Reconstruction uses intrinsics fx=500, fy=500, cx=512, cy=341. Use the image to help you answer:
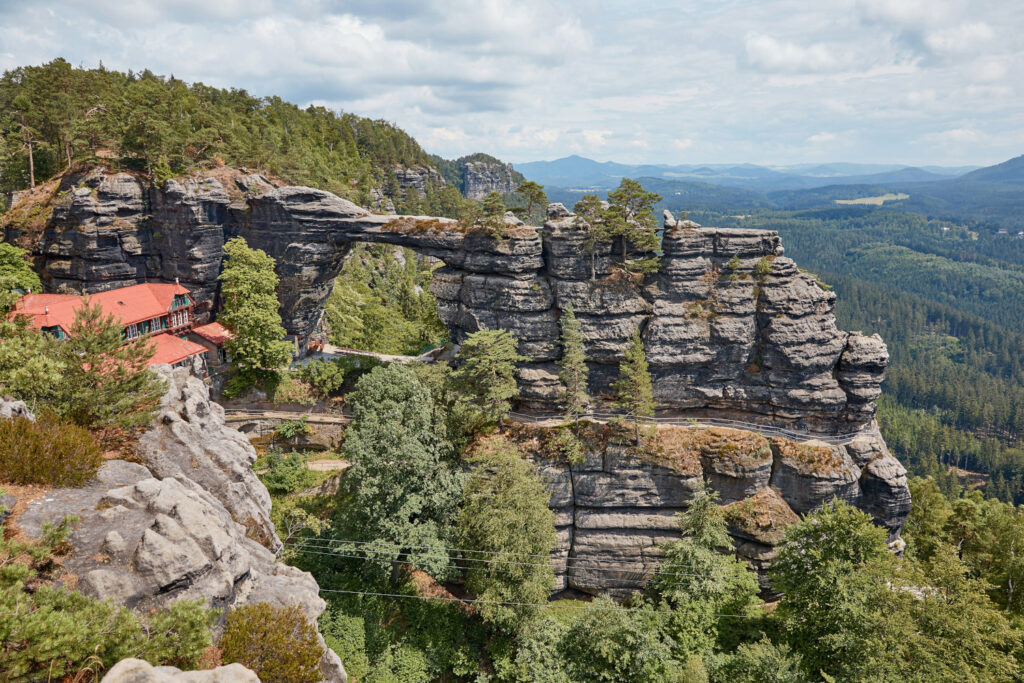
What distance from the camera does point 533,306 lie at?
3947 cm

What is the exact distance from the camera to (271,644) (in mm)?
14180

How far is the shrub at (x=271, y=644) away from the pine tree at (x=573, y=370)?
2475cm

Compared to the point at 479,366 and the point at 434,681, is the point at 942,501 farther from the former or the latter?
the point at 434,681

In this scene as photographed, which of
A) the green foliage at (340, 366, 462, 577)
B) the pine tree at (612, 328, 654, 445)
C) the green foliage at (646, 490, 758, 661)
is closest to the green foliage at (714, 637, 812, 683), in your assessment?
the green foliage at (646, 490, 758, 661)

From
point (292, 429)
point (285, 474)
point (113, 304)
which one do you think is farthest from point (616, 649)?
point (113, 304)

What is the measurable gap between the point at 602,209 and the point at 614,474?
66.5 ft

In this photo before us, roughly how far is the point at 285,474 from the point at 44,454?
20.7 m

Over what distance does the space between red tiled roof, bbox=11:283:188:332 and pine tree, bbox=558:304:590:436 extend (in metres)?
29.9

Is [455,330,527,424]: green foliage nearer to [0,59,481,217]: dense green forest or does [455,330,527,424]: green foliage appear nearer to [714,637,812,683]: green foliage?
[714,637,812,683]: green foliage

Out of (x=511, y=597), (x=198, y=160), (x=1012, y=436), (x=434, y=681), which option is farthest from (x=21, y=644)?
(x=1012, y=436)

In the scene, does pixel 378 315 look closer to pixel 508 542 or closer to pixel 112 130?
pixel 112 130

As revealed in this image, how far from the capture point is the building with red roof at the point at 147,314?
3341 centimetres

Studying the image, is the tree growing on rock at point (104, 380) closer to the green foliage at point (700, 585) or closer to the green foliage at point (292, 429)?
the green foliage at point (292, 429)

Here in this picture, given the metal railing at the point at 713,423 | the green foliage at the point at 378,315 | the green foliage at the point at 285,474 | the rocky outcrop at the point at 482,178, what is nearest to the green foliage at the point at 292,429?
the green foliage at the point at 285,474
